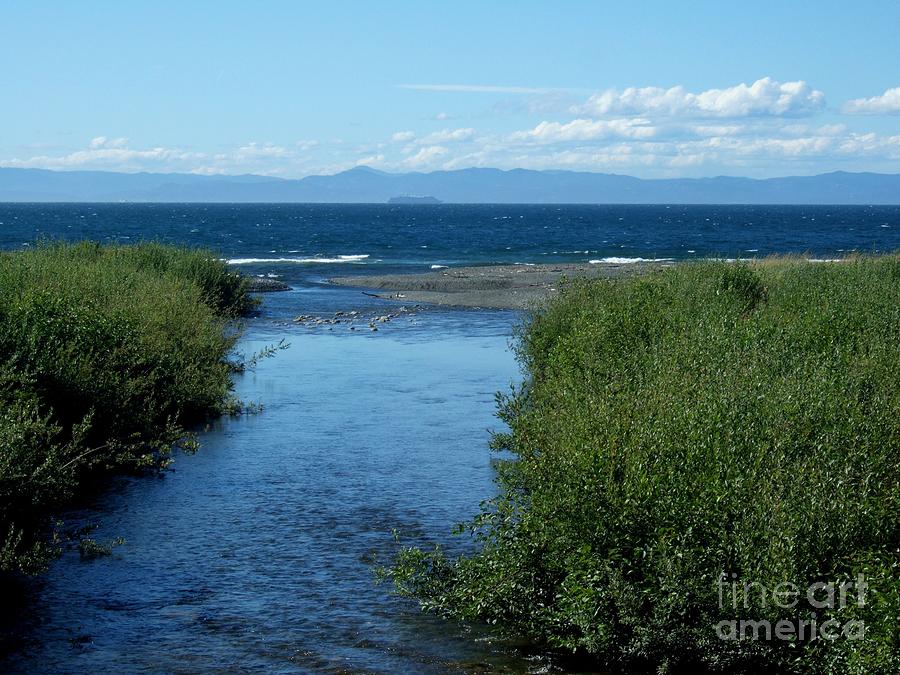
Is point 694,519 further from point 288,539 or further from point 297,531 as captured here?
point 297,531

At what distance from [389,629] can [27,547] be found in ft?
14.8

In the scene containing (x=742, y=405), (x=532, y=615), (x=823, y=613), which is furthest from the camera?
(x=742, y=405)

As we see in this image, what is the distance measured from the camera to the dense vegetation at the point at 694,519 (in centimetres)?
870

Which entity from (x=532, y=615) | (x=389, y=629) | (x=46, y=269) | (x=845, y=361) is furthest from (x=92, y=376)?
(x=845, y=361)

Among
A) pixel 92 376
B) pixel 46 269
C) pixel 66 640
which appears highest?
pixel 46 269

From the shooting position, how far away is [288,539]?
46.0ft

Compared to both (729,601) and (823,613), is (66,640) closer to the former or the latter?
(729,601)

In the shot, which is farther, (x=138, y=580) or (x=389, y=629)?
(x=138, y=580)

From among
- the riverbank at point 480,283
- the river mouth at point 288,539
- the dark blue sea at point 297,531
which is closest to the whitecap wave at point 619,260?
the riverbank at point 480,283

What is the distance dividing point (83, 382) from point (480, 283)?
119 ft

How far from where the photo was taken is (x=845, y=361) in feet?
42.9
